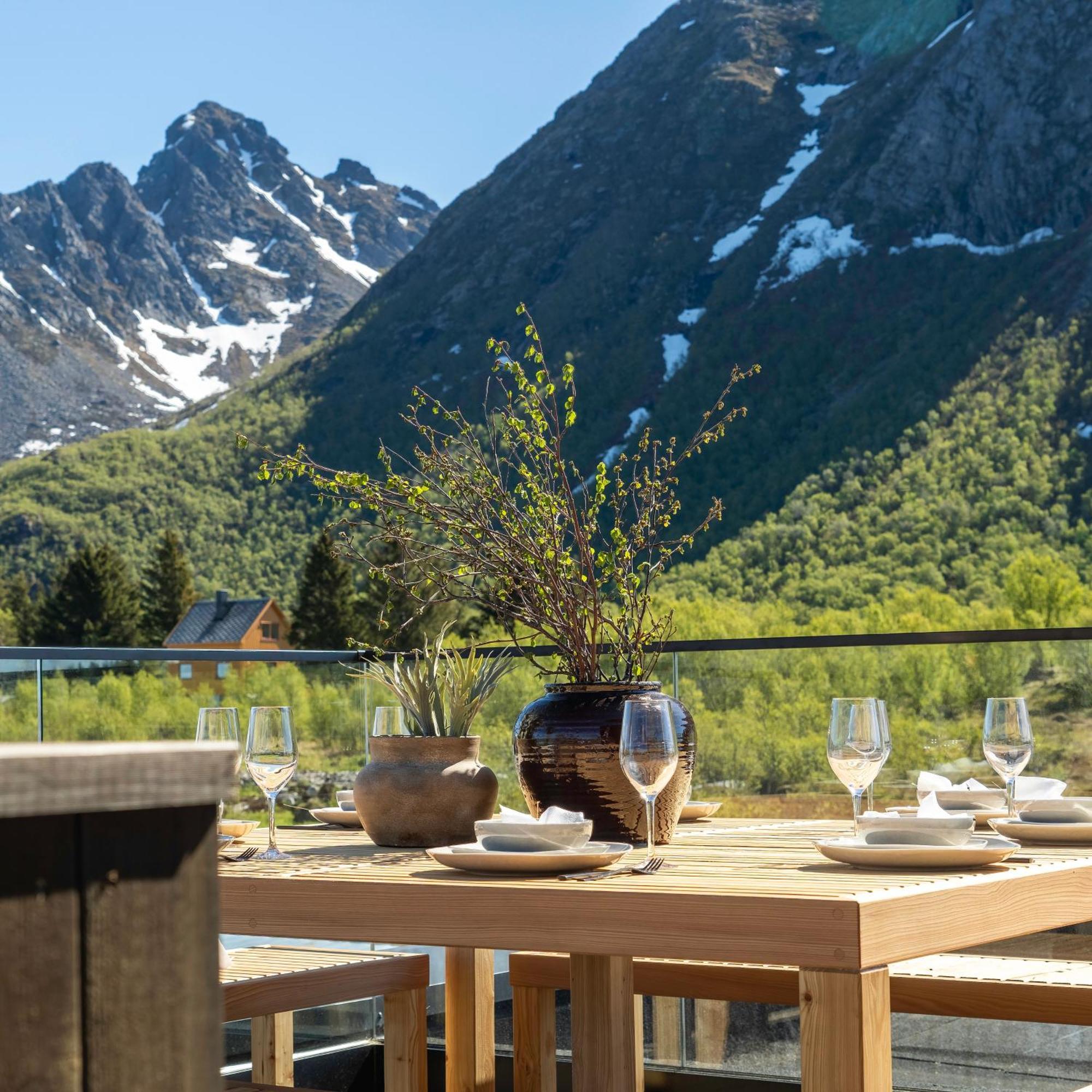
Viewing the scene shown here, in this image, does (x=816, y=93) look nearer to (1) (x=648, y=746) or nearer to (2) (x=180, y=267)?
(1) (x=648, y=746)

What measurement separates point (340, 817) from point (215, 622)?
47.9m

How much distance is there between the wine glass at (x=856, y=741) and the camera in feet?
5.84

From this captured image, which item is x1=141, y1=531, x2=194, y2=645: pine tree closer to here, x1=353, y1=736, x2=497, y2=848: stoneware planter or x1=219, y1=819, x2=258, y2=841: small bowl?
x1=219, y1=819, x2=258, y2=841: small bowl

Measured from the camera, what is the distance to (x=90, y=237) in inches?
5212

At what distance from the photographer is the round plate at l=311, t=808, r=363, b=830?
2.37 m

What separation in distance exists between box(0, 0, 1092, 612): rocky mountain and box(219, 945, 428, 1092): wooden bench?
35626 mm

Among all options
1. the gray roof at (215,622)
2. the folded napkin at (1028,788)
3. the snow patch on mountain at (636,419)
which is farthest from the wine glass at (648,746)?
the snow patch on mountain at (636,419)

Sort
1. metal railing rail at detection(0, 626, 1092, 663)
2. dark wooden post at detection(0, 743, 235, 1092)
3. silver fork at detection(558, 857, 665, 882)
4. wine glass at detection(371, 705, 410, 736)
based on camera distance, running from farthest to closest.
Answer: metal railing rail at detection(0, 626, 1092, 663) < wine glass at detection(371, 705, 410, 736) < silver fork at detection(558, 857, 665, 882) < dark wooden post at detection(0, 743, 235, 1092)

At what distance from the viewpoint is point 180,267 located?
5679 inches

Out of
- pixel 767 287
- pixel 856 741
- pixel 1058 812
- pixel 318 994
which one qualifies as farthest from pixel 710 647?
pixel 767 287

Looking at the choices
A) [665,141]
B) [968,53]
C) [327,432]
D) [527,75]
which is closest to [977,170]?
[968,53]

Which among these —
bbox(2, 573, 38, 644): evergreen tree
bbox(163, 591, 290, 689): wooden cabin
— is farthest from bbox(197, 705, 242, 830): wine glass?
bbox(163, 591, 290, 689): wooden cabin

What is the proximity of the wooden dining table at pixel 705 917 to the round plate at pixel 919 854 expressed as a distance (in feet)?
0.05

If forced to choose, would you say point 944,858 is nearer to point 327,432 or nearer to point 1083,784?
point 1083,784
